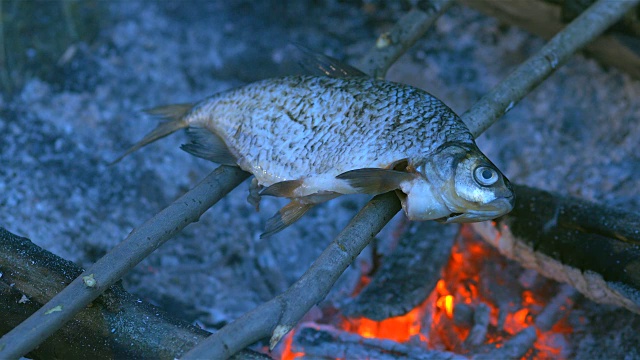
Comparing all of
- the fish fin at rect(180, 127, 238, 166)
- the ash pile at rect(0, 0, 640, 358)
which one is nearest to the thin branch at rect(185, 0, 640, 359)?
the fish fin at rect(180, 127, 238, 166)

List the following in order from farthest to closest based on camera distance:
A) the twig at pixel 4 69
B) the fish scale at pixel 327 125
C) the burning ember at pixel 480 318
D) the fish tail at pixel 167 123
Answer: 1. the twig at pixel 4 69
2. the burning ember at pixel 480 318
3. the fish tail at pixel 167 123
4. the fish scale at pixel 327 125

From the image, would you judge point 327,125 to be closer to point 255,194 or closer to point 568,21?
point 255,194

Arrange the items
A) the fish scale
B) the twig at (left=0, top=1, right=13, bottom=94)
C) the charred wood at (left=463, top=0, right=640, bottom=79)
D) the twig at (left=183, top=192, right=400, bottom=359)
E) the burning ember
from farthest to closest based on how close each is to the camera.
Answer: the twig at (left=0, top=1, right=13, bottom=94) → the charred wood at (left=463, top=0, right=640, bottom=79) → the burning ember → the fish scale → the twig at (left=183, top=192, right=400, bottom=359)

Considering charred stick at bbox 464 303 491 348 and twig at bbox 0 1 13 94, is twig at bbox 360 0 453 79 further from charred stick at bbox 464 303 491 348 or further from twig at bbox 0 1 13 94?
twig at bbox 0 1 13 94

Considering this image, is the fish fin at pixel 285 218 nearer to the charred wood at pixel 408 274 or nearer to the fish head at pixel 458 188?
the fish head at pixel 458 188

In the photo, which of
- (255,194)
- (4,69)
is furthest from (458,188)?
(4,69)

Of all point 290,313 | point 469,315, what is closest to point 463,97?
point 469,315

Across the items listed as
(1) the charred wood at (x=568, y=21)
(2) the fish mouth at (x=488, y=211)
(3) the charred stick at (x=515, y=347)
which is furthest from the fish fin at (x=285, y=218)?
(1) the charred wood at (x=568, y=21)
